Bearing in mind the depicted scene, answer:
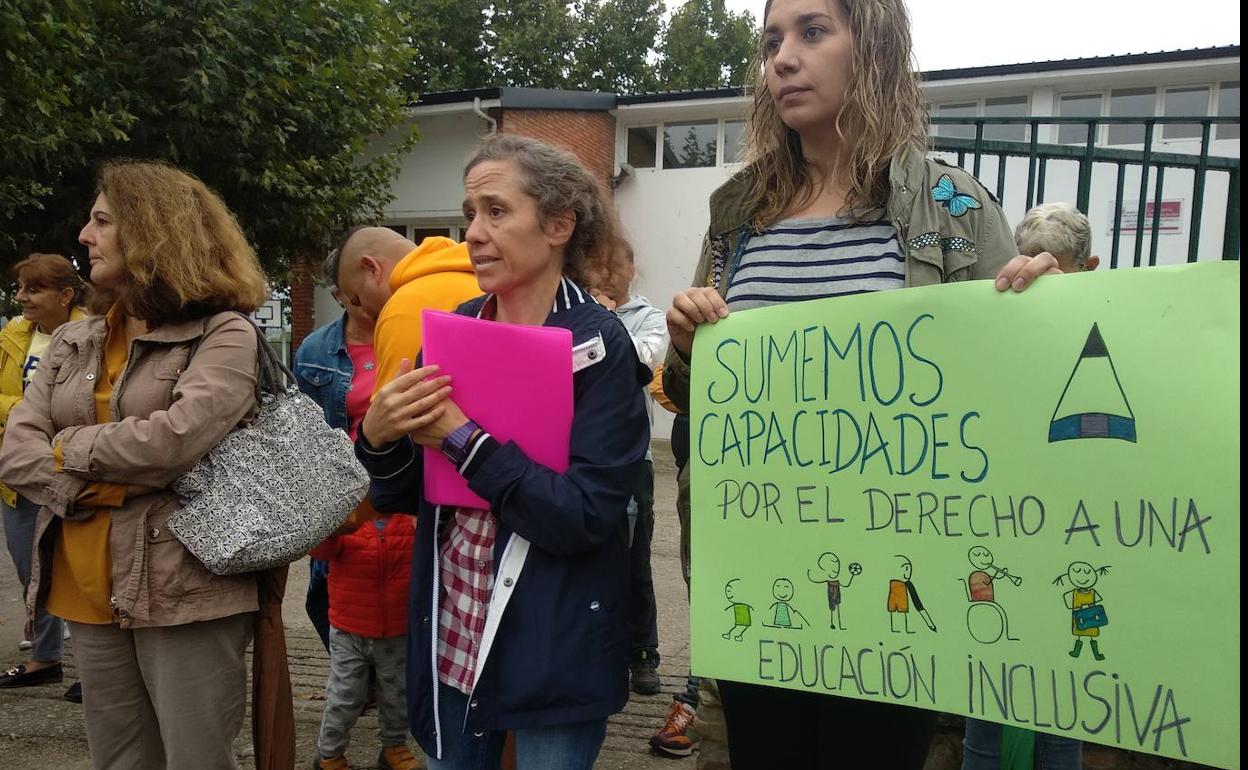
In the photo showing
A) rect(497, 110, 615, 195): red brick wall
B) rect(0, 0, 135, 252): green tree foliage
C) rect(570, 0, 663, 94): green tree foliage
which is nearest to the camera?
rect(0, 0, 135, 252): green tree foliage

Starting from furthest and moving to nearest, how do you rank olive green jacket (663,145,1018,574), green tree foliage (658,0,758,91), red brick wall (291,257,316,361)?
1. green tree foliage (658,0,758,91)
2. red brick wall (291,257,316,361)
3. olive green jacket (663,145,1018,574)

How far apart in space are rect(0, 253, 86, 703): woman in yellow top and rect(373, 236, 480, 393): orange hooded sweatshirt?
7.71 ft

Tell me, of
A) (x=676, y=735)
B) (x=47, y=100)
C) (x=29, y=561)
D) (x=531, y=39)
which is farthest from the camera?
(x=531, y=39)

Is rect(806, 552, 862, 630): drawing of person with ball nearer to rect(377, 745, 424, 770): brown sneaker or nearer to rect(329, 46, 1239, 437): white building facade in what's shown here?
rect(377, 745, 424, 770): brown sneaker

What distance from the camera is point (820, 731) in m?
1.76

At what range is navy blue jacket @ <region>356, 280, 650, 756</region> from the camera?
Answer: 5.81ft

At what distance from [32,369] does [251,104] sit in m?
5.13

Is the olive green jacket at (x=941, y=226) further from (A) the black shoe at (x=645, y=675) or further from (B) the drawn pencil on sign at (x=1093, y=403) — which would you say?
(A) the black shoe at (x=645, y=675)

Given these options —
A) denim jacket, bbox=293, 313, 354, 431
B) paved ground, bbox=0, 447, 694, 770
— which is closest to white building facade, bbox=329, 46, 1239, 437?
paved ground, bbox=0, 447, 694, 770

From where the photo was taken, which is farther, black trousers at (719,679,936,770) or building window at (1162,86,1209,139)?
building window at (1162,86,1209,139)

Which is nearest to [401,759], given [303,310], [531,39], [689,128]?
[689,128]

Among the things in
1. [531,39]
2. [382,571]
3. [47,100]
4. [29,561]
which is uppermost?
[531,39]

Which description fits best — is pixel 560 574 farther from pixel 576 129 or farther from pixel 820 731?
pixel 576 129

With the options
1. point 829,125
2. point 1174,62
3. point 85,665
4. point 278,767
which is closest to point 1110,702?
point 829,125
